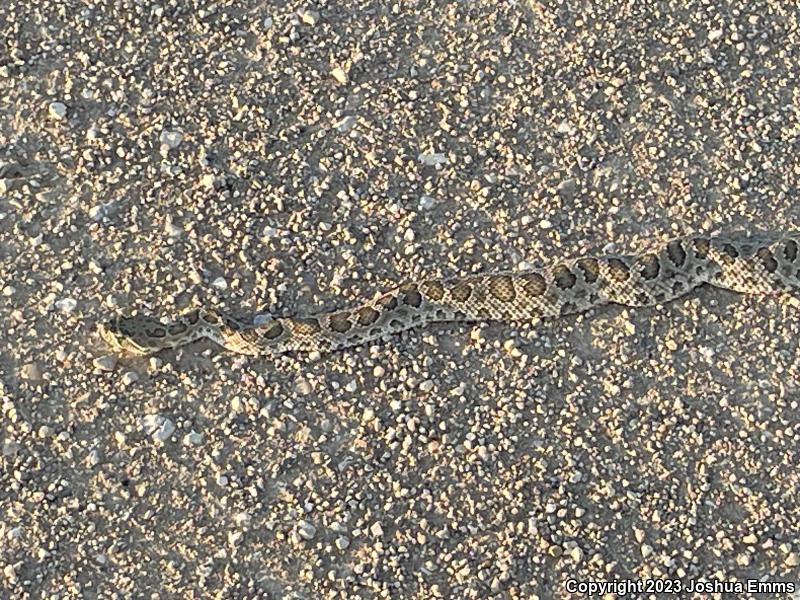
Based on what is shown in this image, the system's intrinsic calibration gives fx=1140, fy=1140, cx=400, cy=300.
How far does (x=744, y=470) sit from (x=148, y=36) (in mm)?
6113

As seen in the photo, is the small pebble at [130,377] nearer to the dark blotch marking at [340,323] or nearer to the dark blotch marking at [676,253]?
the dark blotch marking at [340,323]

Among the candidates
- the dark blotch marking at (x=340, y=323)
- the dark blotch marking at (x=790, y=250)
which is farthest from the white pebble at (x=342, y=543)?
the dark blotch marking at (x=790, y=250)

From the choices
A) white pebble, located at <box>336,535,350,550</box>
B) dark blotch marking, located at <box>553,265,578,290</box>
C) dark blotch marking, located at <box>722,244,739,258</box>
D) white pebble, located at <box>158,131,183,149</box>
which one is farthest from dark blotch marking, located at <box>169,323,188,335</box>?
dark blotch marking, located at <box>722,244,739,258</box>

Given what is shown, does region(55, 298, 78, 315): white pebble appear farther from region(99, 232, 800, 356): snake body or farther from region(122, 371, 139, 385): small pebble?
region(122, 371, 139, 385): small pebble

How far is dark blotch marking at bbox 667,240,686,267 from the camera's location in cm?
806

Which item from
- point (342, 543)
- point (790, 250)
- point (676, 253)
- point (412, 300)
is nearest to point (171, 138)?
point (412, 300)

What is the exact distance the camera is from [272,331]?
26.1 feet

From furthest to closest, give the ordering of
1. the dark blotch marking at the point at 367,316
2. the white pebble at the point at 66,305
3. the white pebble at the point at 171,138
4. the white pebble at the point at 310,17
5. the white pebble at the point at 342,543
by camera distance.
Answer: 1. the white pebble at the point at 310,17
2. the white pebble at the point at 171,138
3. the white pebble at the point at 66,305
4. the dark blotch marking at the point at 367,316
5. the white pebble at the point at 342,543

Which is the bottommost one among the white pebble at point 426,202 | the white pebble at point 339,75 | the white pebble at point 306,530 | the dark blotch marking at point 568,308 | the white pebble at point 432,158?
the white pebble at point 306,530

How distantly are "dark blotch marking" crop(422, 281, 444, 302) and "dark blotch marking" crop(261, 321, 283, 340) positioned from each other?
3.46ft

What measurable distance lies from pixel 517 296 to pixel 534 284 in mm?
149

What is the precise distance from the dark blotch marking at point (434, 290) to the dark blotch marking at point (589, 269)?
1.00m

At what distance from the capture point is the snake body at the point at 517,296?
7.96 metres

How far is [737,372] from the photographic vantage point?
25.2 feet
